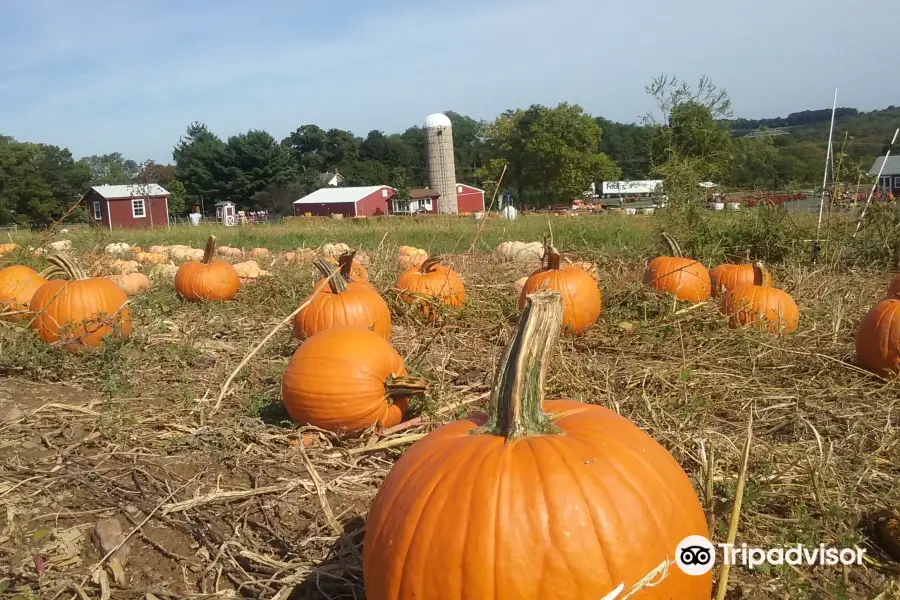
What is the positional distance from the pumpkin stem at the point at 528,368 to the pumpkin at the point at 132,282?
763 cm

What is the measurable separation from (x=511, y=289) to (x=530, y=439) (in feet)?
17.6

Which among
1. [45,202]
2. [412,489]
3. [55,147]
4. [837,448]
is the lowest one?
[837,448]

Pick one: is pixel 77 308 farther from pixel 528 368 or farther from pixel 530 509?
pixel 530 509

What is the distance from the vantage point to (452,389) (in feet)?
13.0

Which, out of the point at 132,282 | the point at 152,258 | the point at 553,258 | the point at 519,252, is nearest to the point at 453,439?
the point at 553,258

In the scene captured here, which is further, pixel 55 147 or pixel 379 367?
pixel 55 147

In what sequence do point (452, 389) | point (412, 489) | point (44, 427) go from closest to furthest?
point (412, 489) < point (44, 427) < point (452, 389)

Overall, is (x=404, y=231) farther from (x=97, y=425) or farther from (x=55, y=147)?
(x=55, y=147)

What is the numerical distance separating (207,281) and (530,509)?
6.69m

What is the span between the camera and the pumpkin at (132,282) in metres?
8.33

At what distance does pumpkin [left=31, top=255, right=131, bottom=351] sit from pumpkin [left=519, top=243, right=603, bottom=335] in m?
3.35

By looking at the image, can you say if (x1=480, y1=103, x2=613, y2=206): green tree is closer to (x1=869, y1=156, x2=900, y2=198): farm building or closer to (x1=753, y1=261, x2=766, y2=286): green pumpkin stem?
(x1=869, y1=156, x2=900, y2=198): farm building

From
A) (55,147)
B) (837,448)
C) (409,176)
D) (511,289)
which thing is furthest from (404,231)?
(409,176)

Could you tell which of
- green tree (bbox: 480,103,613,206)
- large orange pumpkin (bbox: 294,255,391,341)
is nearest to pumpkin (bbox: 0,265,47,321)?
large orange pumpkin (bbox: 294,255,391,341)
